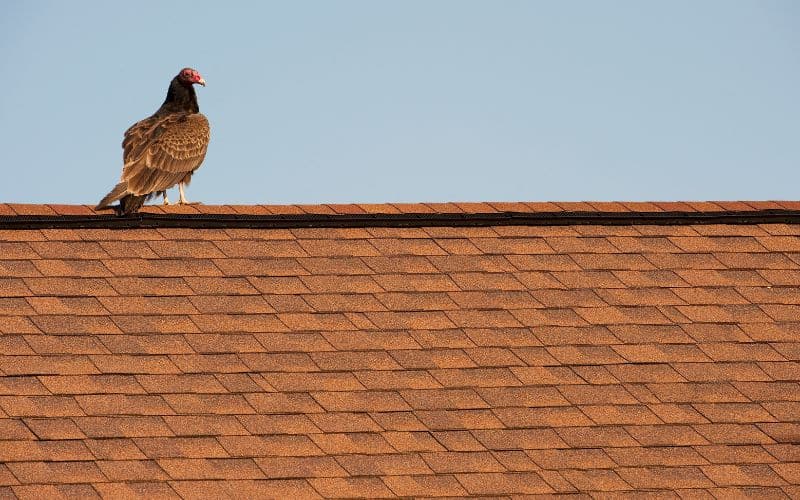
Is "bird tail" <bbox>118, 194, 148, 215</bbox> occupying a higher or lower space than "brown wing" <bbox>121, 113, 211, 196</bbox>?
lower

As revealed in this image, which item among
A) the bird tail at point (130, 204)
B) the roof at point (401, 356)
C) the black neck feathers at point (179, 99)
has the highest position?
the black neck feathers at point (179, 99)

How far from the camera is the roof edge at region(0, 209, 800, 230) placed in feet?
42.3

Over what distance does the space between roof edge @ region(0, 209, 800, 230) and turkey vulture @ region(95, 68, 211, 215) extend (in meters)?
0.41

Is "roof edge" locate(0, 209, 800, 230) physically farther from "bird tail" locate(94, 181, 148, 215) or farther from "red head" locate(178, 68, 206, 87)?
"red head" locate(178, 68, 206, 87)

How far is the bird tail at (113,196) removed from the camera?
13.3 meters

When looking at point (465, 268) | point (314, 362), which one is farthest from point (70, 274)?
point (465, 268)

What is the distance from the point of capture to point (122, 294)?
12.0 metres

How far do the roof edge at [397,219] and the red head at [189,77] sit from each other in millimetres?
4074

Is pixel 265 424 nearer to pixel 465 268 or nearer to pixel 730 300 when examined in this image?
Result: pixel 465 268

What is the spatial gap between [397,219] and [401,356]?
2.08m

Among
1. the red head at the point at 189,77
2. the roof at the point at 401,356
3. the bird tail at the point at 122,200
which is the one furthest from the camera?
the red head at the point at 189,77

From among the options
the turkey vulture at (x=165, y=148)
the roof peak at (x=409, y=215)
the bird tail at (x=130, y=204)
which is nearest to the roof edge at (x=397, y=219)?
the roof peak at (x=409, y=215)

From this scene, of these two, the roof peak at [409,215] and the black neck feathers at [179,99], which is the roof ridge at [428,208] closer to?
the roof peak at [409,215]

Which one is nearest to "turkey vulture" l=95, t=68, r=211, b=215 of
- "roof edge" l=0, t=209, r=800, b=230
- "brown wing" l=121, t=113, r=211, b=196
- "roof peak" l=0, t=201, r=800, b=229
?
"brown wing" l=121, t=113, r=211, b=196
